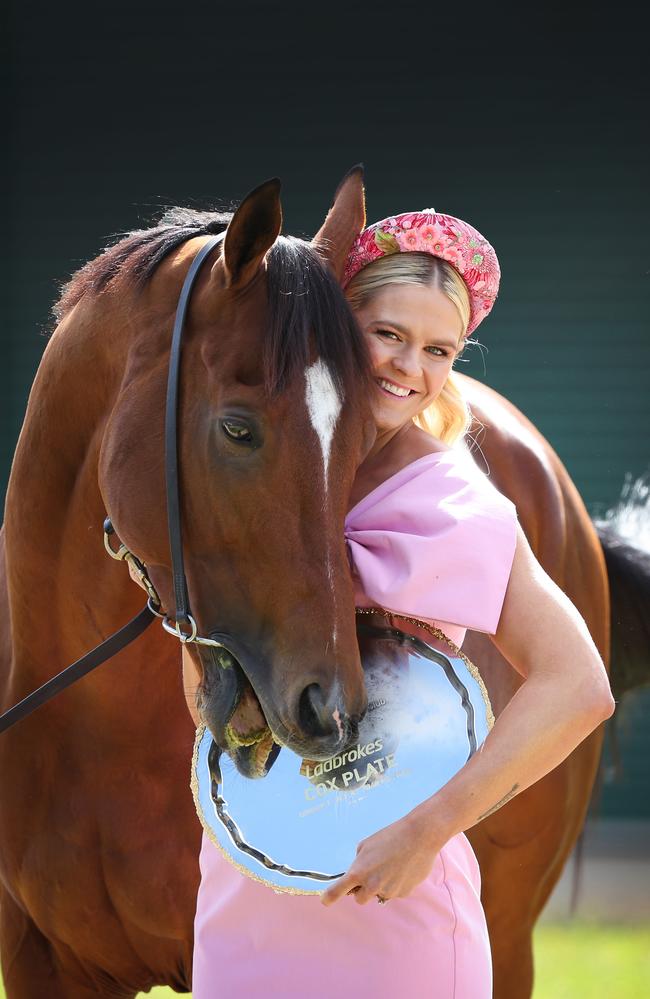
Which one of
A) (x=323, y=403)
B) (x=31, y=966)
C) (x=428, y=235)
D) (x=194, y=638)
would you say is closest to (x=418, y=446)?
(x=323, y=403)

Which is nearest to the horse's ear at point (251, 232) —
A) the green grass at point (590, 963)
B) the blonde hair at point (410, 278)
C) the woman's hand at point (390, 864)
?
the blonde hair at point (410, 278)

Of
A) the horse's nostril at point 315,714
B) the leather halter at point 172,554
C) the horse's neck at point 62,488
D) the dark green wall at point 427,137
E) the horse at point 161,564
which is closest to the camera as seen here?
the horse's nostril at point 315,714

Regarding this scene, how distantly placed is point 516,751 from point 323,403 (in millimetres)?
521


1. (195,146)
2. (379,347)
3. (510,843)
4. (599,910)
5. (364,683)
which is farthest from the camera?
(195,146)

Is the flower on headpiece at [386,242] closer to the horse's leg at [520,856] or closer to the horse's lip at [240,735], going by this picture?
the horse's lip at [240,735]

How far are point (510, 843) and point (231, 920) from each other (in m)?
1.64

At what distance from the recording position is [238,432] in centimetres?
163

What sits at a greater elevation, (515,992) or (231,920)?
(231,920)

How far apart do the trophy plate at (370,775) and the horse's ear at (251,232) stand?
0.54 metres

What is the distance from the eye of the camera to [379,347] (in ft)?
5.89

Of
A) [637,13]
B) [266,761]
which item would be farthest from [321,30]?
[266,761]

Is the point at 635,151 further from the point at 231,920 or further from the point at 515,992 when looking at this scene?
the point at 231,920

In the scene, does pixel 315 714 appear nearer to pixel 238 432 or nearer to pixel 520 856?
pixel 238 432

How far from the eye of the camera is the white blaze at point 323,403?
5.29 feet
